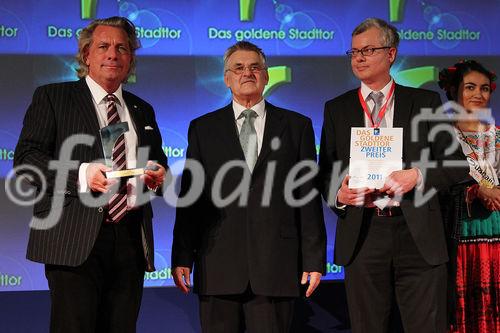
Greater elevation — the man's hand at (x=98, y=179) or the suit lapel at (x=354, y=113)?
the suit lapel at (x=354, y=113)

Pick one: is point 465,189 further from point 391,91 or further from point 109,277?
point 109,277

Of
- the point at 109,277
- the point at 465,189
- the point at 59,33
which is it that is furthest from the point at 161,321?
the point at 59,33

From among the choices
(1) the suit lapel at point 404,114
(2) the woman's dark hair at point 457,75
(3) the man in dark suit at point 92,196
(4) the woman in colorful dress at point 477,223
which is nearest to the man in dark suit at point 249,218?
(3) the man in dark suit at point 92,196

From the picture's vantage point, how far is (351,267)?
112 inches

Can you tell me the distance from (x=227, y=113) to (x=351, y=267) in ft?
2.83

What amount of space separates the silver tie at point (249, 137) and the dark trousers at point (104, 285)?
21.1 inches

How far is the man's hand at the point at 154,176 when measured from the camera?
2516mm

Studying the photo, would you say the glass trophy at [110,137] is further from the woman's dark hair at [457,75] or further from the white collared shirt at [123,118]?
the woman's dark hair at [457,75]

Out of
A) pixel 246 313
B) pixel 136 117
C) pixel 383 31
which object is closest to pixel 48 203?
pixel 136 117

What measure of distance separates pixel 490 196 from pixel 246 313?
1.56 meters

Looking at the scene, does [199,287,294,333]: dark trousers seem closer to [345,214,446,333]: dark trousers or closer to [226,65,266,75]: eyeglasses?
[345,214,446,333]: dark trousers

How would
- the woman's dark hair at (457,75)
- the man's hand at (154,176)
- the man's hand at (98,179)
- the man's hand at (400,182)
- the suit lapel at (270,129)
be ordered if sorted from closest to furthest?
1. the man's hand at (98,179)
2. the man's hand at (154,176)
3. the man's hand at (400,182)
4. the suit lapel at (270,129)
5. the woman's dark hair at (457,75)

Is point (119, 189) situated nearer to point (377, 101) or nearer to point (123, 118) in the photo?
point (123, 118)

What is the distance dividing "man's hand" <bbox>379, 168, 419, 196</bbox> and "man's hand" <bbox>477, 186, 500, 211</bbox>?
97cm
